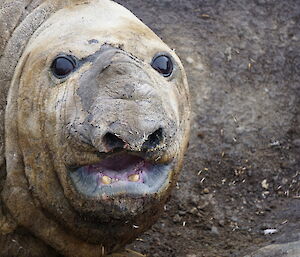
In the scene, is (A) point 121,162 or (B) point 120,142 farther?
(A) point 121,162

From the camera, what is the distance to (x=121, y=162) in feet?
13.0

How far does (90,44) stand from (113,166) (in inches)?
27.1

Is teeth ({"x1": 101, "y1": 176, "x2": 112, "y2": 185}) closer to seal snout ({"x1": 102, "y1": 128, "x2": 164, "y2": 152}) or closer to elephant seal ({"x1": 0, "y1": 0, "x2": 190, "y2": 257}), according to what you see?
elephant seal ({"x1": 0, "y1": 0, "x2": 190, "y2": 257})

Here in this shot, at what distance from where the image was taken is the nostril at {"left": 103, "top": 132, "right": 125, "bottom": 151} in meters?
3.75

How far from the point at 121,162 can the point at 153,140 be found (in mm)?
201

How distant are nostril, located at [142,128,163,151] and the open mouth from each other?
0.10 m

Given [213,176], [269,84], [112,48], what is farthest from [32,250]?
[269,84]

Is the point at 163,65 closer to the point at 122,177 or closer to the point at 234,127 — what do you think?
the point at 122,177

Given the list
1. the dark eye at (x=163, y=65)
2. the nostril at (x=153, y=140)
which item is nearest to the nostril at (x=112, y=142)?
the nostril at (x=153, y=140)

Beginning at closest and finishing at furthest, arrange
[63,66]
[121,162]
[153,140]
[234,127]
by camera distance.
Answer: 1. [153,140]
2. [121,162]
3. [63,66]
4. [234,127]

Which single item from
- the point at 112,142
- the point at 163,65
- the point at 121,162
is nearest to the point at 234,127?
the point at 163,65

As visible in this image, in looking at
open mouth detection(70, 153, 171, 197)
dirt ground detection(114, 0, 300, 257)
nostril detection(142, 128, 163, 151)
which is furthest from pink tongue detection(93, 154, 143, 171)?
dirt ground detection(114, 0, 300, 257)

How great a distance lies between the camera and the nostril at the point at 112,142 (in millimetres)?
3754

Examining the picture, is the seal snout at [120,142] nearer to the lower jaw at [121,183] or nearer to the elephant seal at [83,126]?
the elephant seal at [83,126]
